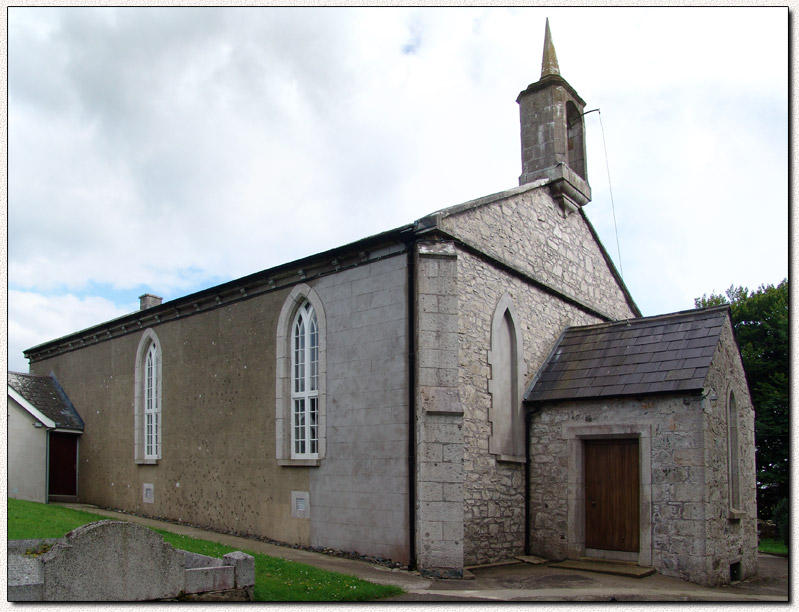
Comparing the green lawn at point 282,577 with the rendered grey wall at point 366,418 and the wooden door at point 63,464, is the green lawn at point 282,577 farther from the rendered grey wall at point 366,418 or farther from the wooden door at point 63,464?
the wooden door at point 63,464

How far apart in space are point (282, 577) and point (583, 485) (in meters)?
6.51

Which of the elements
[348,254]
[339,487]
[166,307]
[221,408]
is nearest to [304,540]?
[339,487]

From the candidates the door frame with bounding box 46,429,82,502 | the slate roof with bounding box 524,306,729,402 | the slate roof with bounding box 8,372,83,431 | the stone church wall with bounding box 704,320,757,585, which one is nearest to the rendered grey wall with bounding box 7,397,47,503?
the door frame with bounding box 46,429,82,502

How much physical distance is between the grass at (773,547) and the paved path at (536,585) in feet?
23.0

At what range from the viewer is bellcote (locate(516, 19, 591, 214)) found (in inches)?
717

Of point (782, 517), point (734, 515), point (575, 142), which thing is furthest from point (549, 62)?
point (782, 517)

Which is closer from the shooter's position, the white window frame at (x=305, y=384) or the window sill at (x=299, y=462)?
the window sill at (x=299, y=462)

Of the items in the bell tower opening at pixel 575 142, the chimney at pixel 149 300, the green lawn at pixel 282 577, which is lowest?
the green lawn at pixel 282 577

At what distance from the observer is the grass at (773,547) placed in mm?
20700

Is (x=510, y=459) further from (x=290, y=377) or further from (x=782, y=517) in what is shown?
(x=782, y=517)

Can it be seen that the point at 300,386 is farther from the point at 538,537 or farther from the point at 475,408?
the point at 538,537

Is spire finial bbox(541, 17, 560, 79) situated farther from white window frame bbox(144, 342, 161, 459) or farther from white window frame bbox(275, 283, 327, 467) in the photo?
white window frame bbox(144, 342, 161, 459)

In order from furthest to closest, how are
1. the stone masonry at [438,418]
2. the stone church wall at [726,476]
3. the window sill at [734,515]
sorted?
the window sill at [734,515], the stone church wall at [726,476], the stone masonry at [438,418]

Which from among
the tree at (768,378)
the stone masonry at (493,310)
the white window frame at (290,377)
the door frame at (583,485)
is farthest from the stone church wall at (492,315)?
the tree at (768,378)
